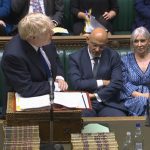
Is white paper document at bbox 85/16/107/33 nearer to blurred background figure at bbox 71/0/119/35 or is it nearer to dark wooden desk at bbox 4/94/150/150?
blurred background figure at bbox 71/0/119/35

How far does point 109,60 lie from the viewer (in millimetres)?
4195

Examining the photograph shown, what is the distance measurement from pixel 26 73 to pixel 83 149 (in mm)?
831

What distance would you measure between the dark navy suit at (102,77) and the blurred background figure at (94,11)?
3.90 feet

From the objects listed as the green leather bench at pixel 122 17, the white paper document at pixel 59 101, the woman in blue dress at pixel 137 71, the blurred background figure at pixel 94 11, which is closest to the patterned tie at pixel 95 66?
the woman in blue dress at pixel 137 71

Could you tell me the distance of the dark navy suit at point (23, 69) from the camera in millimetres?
3459

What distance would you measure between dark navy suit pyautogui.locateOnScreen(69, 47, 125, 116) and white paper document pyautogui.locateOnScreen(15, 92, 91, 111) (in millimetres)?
676

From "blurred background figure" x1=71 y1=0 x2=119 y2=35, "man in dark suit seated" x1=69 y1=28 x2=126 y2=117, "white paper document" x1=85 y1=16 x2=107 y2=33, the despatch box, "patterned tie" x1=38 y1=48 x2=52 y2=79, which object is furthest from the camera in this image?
"blurred background figure" x1=71 y1=0 x2=119 y2=35

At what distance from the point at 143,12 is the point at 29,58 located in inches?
86.4

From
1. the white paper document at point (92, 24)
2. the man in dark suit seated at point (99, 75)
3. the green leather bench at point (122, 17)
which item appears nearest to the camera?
the man in dark suit seated at point (99, 75)

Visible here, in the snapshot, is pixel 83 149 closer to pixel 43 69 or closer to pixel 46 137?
pixel 46 137

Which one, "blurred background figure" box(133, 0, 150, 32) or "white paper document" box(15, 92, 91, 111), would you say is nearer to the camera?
"white paper document" box(15, 92, 91, 111)

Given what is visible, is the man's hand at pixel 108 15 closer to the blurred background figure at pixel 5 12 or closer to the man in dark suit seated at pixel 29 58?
the blurred background figure at pixel 5 12

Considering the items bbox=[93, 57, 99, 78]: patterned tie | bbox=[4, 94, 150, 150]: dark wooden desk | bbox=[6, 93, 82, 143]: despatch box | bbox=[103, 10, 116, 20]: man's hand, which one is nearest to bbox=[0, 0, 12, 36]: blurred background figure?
bbox=[103, 10, 116, 20]: man's hand

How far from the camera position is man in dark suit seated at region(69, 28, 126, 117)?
13.5 feet
